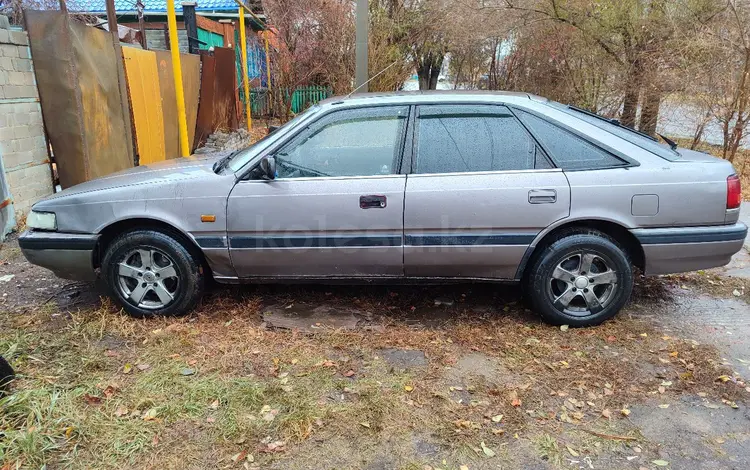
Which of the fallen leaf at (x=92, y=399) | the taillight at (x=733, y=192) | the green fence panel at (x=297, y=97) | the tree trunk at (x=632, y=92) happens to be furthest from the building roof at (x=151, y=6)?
the taillight at (x=733, y=192)

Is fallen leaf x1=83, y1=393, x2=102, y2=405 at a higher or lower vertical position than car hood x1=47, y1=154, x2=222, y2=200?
lower

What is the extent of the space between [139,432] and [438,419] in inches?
60.9

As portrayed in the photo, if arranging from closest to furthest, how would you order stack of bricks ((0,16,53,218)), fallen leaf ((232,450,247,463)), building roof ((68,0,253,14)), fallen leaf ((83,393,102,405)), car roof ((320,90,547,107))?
fallen leaf ((232,450,247,463)) → fallen leaf ((83,393,102,405)) → car roof ((320,90,547,107)) → stack of bricks ((0,16,53,218)) → building roof ((68,0,253,14))

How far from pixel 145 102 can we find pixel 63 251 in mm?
4414

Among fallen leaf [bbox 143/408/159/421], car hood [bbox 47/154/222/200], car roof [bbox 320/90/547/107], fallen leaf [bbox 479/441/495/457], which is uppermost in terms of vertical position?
car roof [bbox 320/90/547/107]

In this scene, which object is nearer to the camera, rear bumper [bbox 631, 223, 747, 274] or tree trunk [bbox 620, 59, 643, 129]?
rear bumper [bbox 631, 223, 747, 274]

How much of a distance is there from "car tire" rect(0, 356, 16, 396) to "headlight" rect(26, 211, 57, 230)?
43.8 inches

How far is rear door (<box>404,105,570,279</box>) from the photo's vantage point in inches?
142

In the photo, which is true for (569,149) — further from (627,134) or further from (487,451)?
(487,451)

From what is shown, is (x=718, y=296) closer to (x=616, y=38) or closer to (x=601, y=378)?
(x=601, y=378)

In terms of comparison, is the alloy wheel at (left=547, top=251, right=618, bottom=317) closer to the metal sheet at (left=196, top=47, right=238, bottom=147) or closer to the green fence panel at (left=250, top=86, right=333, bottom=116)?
the metal sheet at (left=196, top=47, right=238, bottom=147)

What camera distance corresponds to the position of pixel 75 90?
20.0 ft

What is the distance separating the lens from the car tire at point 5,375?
9.89 feet

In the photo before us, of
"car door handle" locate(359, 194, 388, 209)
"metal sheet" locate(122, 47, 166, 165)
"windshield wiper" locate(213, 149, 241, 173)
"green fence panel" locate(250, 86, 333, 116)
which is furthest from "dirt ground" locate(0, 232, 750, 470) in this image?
"green fence panel" locate(250, 86, 333, 116)
